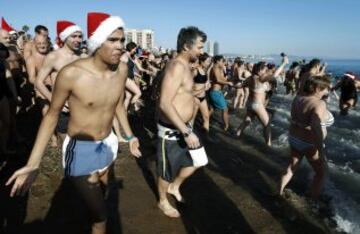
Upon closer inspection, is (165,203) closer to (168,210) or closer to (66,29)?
(168,210)

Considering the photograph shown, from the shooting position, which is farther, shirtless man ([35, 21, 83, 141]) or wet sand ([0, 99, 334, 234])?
shirtless man ([35, 21, 83, 141])

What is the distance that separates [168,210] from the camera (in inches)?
167

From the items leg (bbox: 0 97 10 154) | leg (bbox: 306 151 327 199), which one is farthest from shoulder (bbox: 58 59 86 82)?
leg (bbox: 0 97 10 154)

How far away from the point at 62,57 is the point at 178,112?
75.7 inches

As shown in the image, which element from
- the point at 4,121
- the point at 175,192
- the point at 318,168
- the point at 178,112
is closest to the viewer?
the point at 178,112

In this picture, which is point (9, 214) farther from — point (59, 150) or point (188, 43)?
point (188, 43)

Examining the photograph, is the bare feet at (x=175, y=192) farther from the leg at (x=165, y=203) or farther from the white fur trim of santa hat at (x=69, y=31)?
the white fur trim of santa hat at (x=69, y=31)

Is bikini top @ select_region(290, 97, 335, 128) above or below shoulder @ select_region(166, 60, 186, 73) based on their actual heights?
below

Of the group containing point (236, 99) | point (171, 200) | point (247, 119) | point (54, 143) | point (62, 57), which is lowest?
point (236, 99)

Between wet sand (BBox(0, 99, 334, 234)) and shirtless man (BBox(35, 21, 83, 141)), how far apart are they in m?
0.92

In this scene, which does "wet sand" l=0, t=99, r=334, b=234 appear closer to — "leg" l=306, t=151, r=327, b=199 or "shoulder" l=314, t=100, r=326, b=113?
"leg" l=306, t=151, r=327, b=199

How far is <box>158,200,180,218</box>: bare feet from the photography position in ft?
13.9

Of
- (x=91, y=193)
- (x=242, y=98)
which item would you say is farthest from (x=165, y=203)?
(x=242, y=98)

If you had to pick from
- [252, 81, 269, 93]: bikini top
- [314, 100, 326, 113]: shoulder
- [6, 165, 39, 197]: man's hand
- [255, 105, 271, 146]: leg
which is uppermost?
[314, 100, 326, 113]: shoulder
